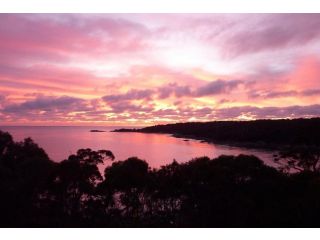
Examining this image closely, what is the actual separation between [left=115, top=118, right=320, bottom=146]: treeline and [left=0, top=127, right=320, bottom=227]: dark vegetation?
2554 cm

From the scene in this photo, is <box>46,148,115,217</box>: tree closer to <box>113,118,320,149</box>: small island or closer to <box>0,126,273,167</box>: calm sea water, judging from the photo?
<box>0,126,273,167</box>: calm sea water

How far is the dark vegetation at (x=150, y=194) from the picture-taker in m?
10.4

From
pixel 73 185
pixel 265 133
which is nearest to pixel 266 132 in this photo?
pixel 265 133

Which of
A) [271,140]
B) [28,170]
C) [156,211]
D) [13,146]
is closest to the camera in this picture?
[28,170]

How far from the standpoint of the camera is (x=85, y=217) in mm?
11477

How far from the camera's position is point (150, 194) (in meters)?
12.1

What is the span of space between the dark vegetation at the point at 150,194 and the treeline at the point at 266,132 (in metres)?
25.5

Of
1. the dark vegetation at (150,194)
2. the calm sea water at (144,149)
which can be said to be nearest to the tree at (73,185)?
the dark vegetation at (150,194)

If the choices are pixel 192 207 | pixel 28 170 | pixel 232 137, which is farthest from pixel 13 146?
pixel 232 137

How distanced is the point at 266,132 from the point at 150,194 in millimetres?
44178
